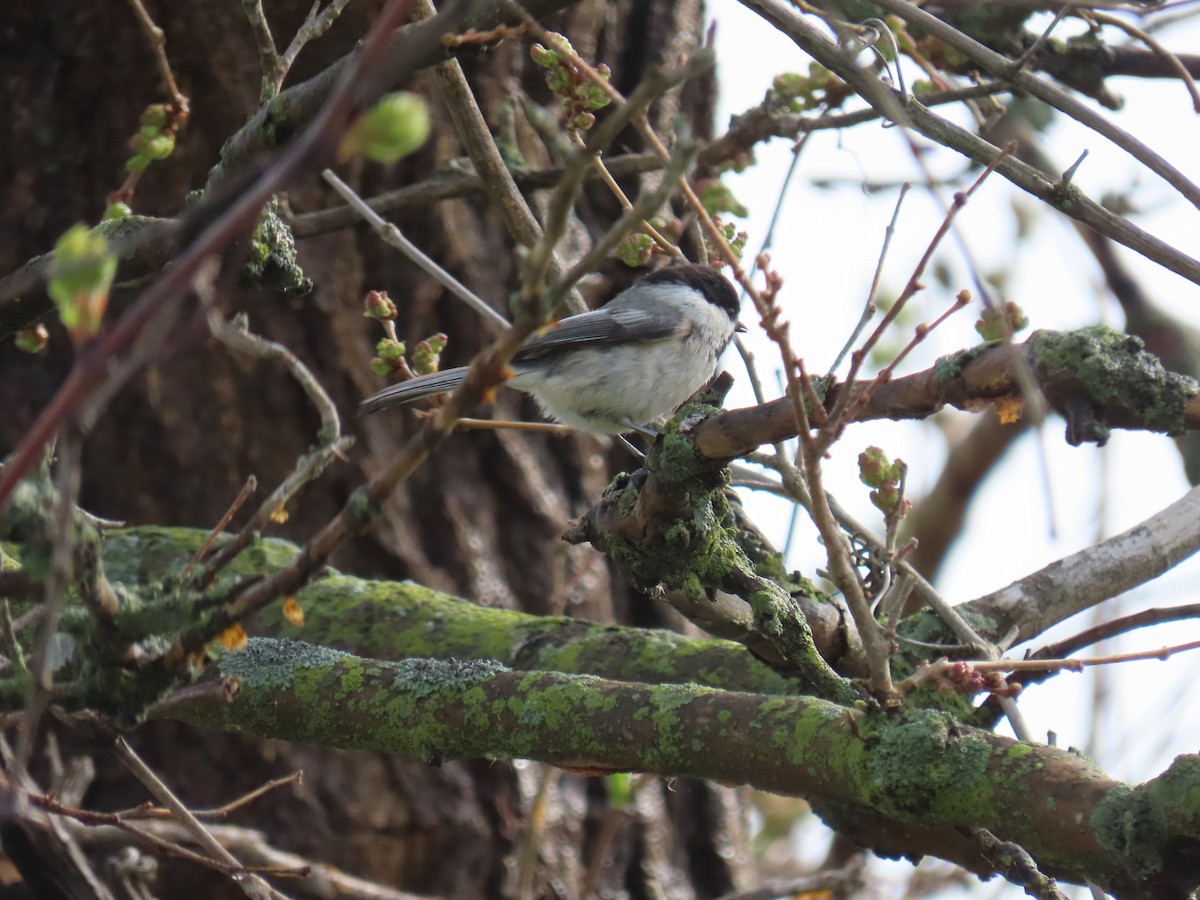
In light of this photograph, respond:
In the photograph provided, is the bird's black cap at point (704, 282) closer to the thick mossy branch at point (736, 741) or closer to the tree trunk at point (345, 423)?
the tree trunk at point (345, 423)

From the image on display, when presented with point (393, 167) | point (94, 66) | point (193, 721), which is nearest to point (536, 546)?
point (393, 167)

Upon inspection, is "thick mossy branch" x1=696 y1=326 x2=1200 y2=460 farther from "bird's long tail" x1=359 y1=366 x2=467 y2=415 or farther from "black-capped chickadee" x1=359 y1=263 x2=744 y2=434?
"black-capped chickadee" x1=359 y1=263 x2=744 y2=434

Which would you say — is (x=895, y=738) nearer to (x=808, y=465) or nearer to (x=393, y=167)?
(x=808, y=465)

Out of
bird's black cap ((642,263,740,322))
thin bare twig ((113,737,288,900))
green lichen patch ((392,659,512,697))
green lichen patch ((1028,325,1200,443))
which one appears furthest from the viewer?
bird's black cap ((642,263,740,322))

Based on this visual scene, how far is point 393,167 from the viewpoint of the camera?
4.12m

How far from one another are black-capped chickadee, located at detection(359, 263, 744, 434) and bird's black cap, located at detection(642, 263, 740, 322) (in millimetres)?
14

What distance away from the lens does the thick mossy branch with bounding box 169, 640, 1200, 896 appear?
1.79 metres

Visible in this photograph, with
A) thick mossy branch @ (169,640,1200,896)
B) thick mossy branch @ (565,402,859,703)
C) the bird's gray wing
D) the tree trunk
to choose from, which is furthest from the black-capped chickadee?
thick mossy branch @ (169,640,1200,896)

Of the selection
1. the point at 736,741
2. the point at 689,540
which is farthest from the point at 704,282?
the point at 736,741

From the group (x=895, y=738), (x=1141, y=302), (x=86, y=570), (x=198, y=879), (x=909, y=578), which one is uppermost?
(x=1141, y=302)

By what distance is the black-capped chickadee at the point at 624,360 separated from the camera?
12.1ft

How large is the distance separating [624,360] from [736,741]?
68.9 inches

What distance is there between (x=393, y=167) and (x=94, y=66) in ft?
3.29

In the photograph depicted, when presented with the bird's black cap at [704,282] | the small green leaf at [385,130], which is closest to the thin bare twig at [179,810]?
the small green leaf at [385,130]
